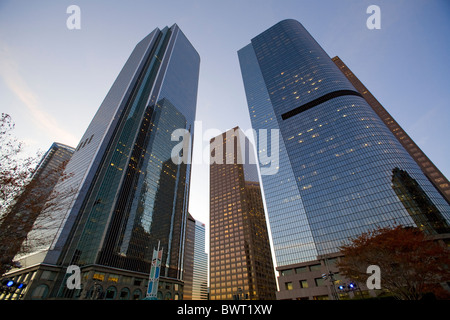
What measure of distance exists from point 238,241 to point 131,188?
91886mm

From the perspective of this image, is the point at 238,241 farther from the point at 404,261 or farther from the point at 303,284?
the point at 404,261

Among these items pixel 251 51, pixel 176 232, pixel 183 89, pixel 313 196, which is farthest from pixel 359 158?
pixel 251 51

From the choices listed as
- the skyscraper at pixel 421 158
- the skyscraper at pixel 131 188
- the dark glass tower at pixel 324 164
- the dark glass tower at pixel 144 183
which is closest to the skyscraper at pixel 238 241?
the skyscraper at pixel 131 188

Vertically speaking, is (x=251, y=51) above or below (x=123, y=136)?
above

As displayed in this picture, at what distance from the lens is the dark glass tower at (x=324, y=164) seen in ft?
238

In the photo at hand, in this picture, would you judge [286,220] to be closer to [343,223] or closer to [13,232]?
[343,223]

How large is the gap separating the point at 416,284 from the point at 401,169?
62.9 meters

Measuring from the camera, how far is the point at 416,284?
84.7 ft

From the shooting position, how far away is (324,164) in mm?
87375

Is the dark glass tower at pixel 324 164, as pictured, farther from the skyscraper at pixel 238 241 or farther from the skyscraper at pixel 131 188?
the skyscraper at pixel 238 241

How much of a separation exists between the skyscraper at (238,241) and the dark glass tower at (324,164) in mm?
63031

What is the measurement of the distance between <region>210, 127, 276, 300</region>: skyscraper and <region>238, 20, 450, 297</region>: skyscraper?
62734 millimetres

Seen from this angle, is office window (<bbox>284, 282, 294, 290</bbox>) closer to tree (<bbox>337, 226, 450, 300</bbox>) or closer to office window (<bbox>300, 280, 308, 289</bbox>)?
office window (<bbox>300, 280, 308, 289</bbox>)

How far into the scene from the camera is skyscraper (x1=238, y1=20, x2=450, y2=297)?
7256 cm
